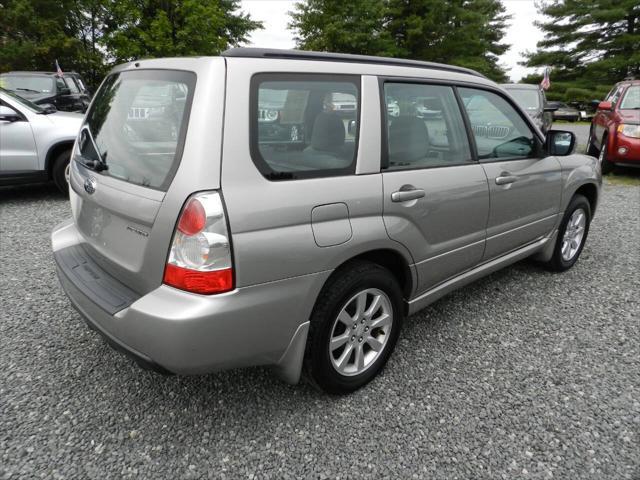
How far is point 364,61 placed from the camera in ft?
7.72

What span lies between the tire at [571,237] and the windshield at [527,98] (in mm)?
7428

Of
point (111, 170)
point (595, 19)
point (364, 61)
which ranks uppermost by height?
point (595, 19)

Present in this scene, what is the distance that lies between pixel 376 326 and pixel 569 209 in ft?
7.91

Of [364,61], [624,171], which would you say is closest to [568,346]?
[364,61]

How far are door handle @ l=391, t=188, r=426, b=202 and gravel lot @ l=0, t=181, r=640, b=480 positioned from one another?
1021mm

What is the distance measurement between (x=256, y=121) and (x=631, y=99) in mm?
9082

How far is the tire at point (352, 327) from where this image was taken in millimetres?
2143

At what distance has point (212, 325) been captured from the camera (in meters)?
1.76

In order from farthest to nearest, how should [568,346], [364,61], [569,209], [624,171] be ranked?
[624,171], [569,209], [568,346], [364,61]

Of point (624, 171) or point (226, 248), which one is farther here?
point (624, 171)

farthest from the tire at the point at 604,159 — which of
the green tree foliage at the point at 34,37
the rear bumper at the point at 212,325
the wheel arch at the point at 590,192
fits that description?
the green tree foliage at the point at 34,37

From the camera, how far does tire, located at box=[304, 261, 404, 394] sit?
2143 millimetres

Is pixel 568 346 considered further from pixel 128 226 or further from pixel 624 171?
pixel 624 171

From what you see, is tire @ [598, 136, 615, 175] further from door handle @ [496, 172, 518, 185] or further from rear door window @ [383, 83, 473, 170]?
rear door window @ [383, 83, 473, 170]
